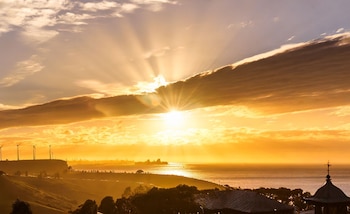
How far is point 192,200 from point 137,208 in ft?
50.4

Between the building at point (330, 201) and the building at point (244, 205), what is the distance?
428 inches

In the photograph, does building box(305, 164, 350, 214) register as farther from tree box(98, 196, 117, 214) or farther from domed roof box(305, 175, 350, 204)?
tree box(98, 196, 117, 214)

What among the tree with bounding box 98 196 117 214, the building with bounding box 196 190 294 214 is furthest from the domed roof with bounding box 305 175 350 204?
the tree with bounding box 98 196 117 214

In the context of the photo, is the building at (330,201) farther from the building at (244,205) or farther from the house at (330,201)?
the building at (244,205)

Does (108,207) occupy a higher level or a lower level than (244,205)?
lower

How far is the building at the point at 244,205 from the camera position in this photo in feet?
194

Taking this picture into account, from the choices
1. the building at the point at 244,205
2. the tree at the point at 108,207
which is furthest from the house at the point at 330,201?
the tree at the point at 108,207

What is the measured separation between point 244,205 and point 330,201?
1477cm

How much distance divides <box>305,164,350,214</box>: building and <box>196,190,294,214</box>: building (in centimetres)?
1086

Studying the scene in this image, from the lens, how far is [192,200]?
80625 millimetres

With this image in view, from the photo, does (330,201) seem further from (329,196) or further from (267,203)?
(267,203)

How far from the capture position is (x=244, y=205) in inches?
2368

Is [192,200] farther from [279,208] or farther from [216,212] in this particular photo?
[279,208]

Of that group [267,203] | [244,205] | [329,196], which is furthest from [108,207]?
[329,196]
